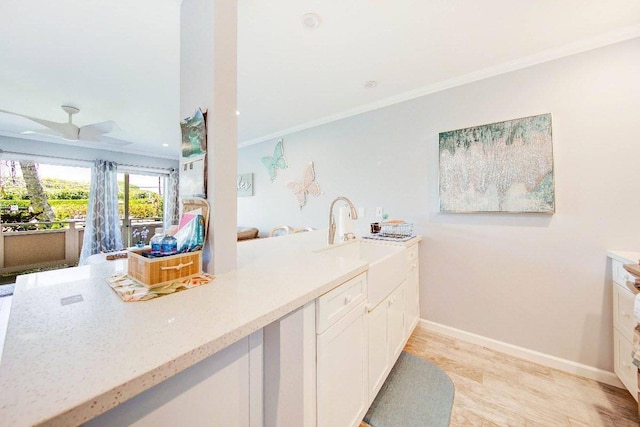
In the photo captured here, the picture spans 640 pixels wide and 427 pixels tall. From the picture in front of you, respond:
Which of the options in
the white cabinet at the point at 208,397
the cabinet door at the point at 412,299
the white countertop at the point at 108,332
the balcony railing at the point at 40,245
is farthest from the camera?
the balcony railing at the point at 40,245

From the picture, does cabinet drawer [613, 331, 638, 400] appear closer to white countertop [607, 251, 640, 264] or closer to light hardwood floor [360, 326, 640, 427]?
light hardwood floor [360, 326, 640, 427]

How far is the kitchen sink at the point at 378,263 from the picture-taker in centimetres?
133

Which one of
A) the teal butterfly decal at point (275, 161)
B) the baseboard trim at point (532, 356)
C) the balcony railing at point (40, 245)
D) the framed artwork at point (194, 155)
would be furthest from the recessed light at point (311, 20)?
the balcony railing at point (40, 245)

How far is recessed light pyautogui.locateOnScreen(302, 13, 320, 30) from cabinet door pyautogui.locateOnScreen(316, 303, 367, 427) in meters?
1.74

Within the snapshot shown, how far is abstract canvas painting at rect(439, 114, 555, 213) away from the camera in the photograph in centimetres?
183

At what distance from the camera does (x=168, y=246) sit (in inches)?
39.4

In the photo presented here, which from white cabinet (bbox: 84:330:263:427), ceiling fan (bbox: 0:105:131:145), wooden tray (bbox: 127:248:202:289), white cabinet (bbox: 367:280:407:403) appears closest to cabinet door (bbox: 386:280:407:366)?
white cabinet (bbox: 367:280:407:403)

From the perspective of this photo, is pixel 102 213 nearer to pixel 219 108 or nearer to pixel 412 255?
pixel 219 108

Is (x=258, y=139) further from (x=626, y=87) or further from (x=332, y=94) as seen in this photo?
(x=626, y=87)

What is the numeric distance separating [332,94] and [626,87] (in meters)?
2.17

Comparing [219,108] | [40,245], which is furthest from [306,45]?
[40,245]

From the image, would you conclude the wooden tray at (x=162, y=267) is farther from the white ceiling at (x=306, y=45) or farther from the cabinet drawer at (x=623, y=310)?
the cabinet drawer at (x=623, y=310)

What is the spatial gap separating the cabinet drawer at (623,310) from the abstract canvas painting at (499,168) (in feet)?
2.01

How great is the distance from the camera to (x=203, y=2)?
3.85ft
